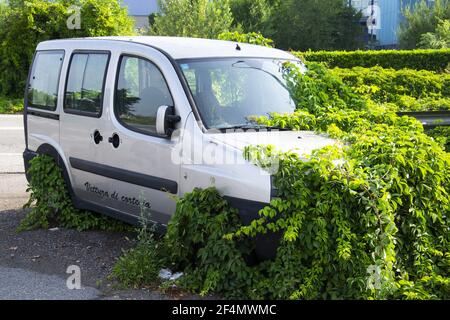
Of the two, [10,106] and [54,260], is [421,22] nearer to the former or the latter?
[10,106]

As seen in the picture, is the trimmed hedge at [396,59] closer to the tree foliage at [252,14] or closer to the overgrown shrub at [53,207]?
the tree foliage at [252,14]

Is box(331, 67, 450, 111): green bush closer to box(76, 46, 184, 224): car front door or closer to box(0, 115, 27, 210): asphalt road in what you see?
box(0, 115, 27, 210): asphalt road

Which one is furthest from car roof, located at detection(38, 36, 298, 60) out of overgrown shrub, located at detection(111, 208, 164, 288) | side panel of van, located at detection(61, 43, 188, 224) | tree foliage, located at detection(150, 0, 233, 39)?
tree foliage, located at detection(150, 0, 233, 39)

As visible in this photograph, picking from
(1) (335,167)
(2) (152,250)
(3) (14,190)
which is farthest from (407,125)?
(3) (14,190)

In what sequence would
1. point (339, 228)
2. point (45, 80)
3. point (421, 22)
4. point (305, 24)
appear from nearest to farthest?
point (339, 228) → point (45, 80) → point (421, 22) → point (305, 24)

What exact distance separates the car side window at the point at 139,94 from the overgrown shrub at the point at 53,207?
132cm

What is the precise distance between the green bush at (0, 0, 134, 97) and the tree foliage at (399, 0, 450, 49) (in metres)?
20.1

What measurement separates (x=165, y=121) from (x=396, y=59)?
19.6 meters

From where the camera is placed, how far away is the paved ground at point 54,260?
17.7ft

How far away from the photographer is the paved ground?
5.41 metres

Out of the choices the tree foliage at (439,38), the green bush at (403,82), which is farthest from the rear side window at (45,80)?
the tree foliage at (439,38)

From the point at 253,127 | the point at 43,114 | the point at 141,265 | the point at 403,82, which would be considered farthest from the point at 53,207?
the point at 403,82

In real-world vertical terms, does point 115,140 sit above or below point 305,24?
below

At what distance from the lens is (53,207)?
729cm
